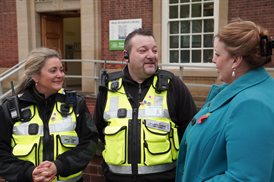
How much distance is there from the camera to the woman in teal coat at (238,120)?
146 centimetres

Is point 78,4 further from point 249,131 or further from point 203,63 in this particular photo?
point 249,131

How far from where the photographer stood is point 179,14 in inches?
381

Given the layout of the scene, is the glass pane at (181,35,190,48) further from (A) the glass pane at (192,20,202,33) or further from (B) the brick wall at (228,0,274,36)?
(B) the brick wall at (228,0,274,36)

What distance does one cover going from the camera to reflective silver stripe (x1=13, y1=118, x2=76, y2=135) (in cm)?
241

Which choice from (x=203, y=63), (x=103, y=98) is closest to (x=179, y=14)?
(x=203, y=63)

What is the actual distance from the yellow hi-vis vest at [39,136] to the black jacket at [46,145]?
1.2 inches

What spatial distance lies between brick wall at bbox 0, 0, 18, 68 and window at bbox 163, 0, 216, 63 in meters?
5.73

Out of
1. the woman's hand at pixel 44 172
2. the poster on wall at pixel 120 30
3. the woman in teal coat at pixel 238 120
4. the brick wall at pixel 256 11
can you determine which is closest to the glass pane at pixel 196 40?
the brick wall at pixel 256 11

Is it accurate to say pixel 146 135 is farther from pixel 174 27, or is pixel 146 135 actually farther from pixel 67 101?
pixel 174 27

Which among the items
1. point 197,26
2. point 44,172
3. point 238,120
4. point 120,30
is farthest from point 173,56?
point 238,120

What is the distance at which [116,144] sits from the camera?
8.09 ft

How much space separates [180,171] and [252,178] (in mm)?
705

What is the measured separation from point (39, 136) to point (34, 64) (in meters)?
0.55

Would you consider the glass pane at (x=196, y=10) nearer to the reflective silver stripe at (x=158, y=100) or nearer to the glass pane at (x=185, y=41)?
the glass pane at (x=185, y=41)
